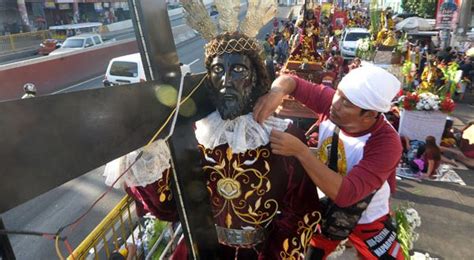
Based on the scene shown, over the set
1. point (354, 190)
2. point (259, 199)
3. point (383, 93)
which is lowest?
point (259, 199)

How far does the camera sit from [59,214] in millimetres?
5527

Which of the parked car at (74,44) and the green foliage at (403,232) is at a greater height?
the parked car at (74,44)

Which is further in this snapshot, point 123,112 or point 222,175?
point 222,175


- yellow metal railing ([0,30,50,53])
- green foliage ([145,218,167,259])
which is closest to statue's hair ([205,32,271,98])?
yellow metal railing ([0,30,50,53])

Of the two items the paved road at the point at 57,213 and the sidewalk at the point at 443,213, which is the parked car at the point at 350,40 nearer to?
the sidewalk at the point at 443,213

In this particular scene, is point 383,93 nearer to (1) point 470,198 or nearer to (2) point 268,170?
(2) point 268,170

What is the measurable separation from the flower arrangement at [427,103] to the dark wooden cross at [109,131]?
6640mm

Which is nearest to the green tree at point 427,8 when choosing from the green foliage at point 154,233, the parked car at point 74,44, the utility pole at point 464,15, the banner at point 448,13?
the utility pole at point 464,15

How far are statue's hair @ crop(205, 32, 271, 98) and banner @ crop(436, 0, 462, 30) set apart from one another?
1385 centimetres

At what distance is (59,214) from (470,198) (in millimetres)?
6630

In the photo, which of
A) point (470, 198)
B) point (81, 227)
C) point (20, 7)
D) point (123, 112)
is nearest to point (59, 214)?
point (81, 227)

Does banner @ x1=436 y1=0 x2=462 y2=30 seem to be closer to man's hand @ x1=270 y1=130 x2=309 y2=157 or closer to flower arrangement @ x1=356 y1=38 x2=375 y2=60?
flower arrangement @ x1=356 y1=38 x2=375 y2=60

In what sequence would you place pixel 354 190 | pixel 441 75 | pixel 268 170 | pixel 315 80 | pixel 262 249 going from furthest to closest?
pixel 441 75
pixel 315 80
pixel 262 249
pixel 268 170
pixel 354 190

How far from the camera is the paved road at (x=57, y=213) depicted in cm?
474
